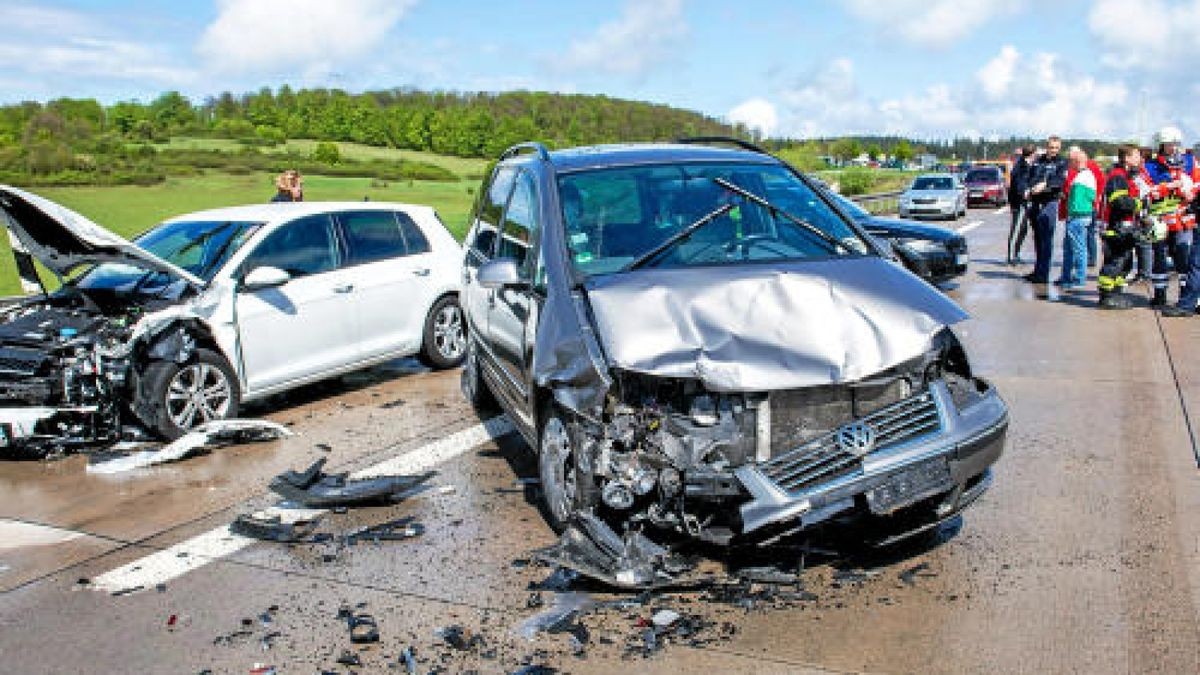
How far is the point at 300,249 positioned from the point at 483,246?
2096 millimetres

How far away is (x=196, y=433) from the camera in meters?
7.06

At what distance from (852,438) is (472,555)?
76.6 inches

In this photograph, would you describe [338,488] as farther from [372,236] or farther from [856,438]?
[372,236]

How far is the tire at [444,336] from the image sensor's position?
9445mm

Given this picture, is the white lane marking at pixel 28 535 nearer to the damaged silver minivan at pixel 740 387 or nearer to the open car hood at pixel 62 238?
the open car hood at pixel 62 238

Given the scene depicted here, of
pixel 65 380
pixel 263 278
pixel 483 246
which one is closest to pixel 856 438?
pixel 483 246

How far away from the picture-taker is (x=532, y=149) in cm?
679

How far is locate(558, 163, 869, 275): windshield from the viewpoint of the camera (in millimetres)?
5289

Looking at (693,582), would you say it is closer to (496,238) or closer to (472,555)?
(472,555)

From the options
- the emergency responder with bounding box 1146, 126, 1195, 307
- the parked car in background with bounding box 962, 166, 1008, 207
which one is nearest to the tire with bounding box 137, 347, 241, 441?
the emergency responder with bounding box 1146, 126, 1195, 307

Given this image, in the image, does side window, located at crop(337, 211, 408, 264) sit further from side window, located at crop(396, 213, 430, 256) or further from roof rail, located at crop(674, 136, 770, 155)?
roof rail, located at crop(674, 136, 770, 155)

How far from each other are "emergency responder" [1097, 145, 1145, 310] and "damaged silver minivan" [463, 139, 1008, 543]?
7671 mm

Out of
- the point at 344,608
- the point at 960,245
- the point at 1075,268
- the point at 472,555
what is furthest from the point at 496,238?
the point at 1075,268

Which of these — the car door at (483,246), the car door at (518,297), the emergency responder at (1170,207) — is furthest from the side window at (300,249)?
the emergency responder at (1170,207)
